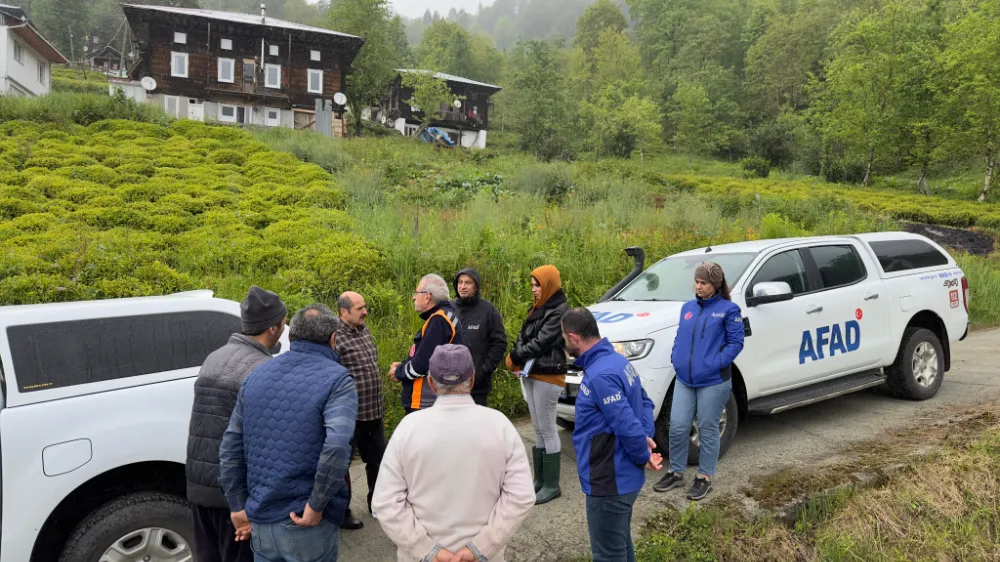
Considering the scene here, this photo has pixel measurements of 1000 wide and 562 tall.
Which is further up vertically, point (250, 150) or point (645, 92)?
point (645, 92)

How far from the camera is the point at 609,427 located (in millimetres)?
3074

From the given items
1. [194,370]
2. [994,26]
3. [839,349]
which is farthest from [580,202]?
[994,26]

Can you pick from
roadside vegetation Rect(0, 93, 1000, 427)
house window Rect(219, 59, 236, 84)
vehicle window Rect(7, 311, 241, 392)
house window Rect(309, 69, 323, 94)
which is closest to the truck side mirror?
roadside vegetation Rect(0, 93, 1000, 427)

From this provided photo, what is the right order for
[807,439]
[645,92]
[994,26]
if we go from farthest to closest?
[645,92]
[994,26]
[807,439]

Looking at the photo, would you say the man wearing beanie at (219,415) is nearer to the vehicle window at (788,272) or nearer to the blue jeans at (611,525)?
the blue jeans at (611,525)

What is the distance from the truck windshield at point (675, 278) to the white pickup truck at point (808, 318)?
13 mm

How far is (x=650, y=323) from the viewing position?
5191 mm

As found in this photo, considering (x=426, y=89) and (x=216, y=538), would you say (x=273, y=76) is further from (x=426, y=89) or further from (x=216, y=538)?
(x=216, y=538)

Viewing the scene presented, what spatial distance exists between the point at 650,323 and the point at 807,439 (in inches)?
79.6

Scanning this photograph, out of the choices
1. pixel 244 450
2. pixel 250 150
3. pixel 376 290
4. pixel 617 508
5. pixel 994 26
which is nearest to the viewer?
pixel 244 450

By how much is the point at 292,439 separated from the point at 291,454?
0.21 feet

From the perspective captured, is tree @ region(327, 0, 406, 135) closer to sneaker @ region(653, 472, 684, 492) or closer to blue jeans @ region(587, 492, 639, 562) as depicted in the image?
sneaker @ region(653, 472, 684, 492)

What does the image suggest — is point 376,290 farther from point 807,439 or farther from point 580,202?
point 580,202

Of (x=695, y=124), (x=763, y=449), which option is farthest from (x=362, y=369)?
(x=695, y=124)
